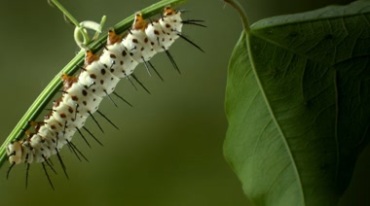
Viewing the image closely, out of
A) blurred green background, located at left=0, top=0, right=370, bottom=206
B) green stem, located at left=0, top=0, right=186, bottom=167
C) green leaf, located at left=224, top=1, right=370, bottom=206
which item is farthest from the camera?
blurred green background, located at left=0, top=0, right=370, bottom=206

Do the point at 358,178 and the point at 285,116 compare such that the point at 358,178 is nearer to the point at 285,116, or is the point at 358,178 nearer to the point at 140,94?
the point at 140,94

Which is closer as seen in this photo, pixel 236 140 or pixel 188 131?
pixel 236 140

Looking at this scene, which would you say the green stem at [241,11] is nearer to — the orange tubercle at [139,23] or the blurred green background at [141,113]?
the orange tubercle at [139,23]

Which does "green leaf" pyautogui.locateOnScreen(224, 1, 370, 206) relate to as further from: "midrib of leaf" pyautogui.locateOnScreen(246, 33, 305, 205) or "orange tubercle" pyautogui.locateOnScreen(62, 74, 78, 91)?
"orange tubercle" pyautogui.locateOnScreen(62, 74, 78, 91)

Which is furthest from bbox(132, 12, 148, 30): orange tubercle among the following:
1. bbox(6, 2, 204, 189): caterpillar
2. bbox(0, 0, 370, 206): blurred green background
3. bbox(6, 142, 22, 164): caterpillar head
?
bbox(0, 0, 370, 206): blurred green background

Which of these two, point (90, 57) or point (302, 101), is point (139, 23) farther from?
point (302, 101)

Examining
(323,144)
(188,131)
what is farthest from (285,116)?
(188,131)
